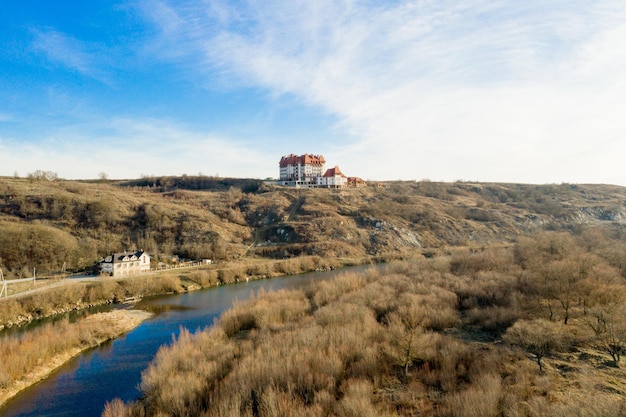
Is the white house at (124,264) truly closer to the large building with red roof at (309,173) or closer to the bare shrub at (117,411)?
the bare shrub at (117,411)

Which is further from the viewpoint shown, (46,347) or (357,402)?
(46,347)

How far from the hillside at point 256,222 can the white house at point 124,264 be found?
5700 mm

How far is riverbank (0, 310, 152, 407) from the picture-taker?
700 inches

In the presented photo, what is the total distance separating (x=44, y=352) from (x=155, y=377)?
1071cm

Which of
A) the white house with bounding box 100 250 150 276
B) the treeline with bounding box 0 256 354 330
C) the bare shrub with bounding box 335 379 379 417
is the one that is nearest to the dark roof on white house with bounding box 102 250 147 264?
the white house with bounding box 100 250 150 276

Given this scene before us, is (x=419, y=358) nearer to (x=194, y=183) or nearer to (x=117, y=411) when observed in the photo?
(x=117, y=411)

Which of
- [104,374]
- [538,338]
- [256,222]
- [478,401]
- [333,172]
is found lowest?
[104,374]

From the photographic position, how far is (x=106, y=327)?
83.5 feet

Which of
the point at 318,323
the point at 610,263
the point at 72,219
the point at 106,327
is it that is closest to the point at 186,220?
the point at 72,219

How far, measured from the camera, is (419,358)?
52.3ft

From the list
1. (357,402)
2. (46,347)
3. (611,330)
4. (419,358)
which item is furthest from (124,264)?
(611,330)

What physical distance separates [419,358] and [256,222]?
222 ft

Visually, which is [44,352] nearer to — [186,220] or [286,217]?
[186,220]

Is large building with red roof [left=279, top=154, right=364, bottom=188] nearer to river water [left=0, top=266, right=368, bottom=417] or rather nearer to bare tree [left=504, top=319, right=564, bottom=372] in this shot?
river water [left=0, top=266, right=368, bottom=417]
